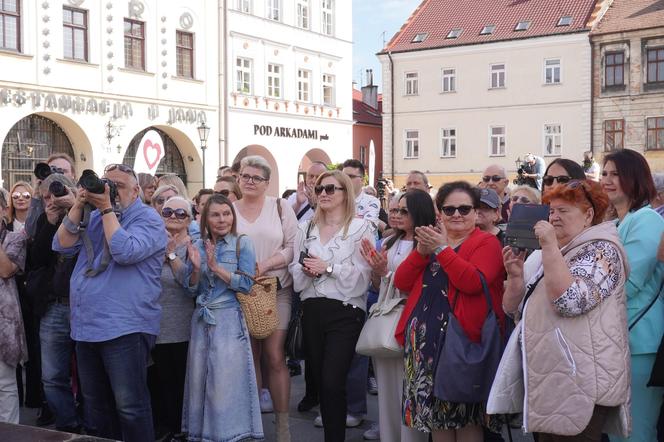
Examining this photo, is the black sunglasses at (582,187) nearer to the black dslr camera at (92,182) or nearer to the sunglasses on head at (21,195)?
the black dslr camera at (92,182)

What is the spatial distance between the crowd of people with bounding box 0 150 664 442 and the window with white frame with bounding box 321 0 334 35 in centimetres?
2822

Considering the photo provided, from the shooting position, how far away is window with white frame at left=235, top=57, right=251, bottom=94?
29.5 m

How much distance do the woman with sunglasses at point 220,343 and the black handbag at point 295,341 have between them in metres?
0.34

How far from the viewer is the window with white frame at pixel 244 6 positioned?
96.6ft

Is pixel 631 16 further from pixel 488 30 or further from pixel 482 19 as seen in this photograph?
pixel 482 19

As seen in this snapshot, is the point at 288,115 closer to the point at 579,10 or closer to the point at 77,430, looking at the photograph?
the point at 579,10

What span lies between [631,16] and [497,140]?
853 centimetres

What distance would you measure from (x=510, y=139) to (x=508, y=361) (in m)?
36.4

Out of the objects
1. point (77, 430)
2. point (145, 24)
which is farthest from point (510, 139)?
point (77, 430)

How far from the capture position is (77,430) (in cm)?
566

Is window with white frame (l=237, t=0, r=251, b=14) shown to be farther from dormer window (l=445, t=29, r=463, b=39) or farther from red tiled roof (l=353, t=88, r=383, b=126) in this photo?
red tiled roof (l=353, t=88, r=383, b=126)

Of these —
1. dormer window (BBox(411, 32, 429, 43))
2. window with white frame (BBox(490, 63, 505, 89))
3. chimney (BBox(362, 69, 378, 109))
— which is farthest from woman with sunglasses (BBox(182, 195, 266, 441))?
chimney (BBox(362, 69, 378, 109))

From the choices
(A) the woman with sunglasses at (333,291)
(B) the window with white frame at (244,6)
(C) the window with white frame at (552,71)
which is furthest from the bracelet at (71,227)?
(C) the window with white frame at (552,71)

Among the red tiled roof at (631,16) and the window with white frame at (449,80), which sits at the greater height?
the red tiled roof at (631,16)
